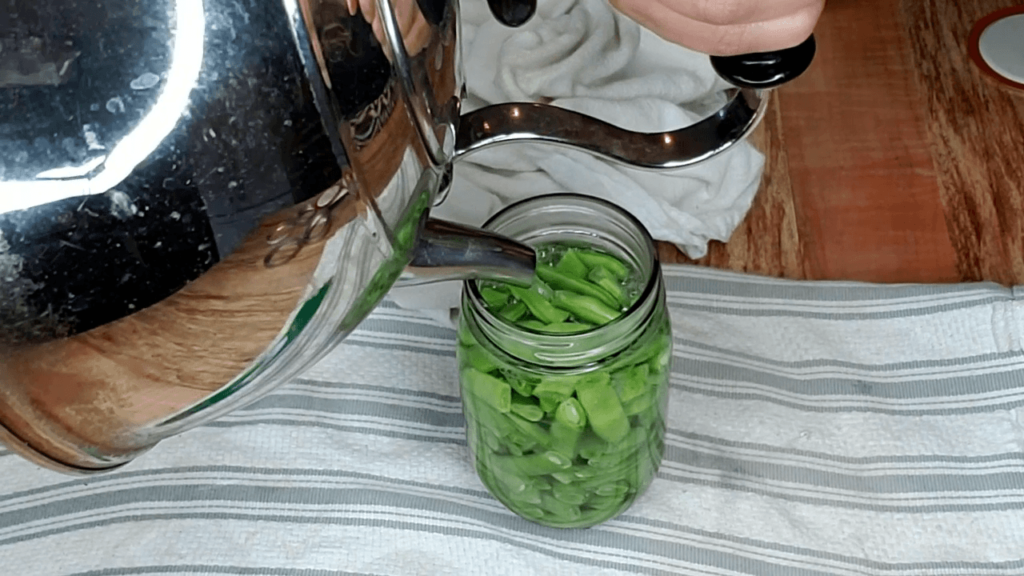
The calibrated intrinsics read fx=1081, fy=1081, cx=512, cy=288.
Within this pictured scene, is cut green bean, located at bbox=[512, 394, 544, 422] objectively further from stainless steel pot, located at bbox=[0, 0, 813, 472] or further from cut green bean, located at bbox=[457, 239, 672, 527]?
stainless steel pot, located at bbox=[0, 0, 813, 472]

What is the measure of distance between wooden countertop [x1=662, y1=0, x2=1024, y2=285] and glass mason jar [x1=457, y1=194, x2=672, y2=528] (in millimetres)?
126

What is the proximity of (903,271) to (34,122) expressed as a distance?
480 mm

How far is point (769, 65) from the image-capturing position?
0.32 metres

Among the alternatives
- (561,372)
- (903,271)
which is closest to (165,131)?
(561,372)

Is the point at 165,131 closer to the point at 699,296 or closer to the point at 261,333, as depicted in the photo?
the point at 261,333

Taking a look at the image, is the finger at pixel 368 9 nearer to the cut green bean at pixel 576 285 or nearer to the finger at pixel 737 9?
the finger at pixel 737 9

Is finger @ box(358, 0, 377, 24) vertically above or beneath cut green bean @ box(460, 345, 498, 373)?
above

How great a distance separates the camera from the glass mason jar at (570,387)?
1.47 ft

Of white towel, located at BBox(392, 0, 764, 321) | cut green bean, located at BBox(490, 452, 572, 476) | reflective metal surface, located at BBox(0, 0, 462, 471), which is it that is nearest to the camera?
reflective metal surface, located at BBox(0, 0, 462, 471)

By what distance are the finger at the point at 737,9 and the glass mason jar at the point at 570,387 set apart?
6.2 inches

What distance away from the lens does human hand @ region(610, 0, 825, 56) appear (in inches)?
11.9

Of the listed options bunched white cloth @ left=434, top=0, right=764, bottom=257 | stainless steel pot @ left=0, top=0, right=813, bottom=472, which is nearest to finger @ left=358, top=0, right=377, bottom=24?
stainless steel pot @ left=0, top=0, right=813, bottom=472

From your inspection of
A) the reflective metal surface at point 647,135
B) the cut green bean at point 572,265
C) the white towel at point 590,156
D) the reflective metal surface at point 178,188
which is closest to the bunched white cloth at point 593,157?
the white towel at point 590,156

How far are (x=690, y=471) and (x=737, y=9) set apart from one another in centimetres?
30
